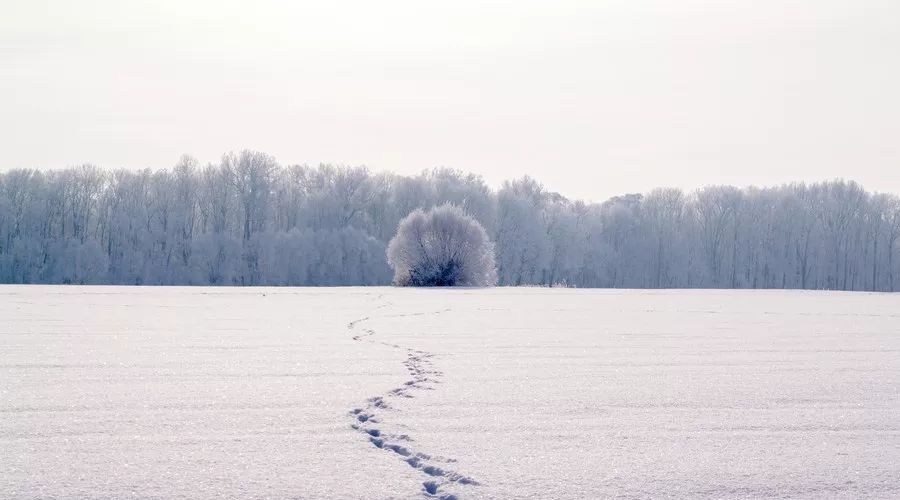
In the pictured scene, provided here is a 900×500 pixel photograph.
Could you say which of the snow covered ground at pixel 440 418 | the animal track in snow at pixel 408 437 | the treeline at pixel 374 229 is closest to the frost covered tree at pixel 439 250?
the treeline at pixel 374 229

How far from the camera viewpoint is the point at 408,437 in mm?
3379

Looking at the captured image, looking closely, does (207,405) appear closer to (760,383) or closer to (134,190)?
(760,383)

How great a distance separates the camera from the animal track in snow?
2.81m

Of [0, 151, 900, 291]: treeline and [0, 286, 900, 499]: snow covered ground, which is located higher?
[0, 151, 900, 291]: treeline

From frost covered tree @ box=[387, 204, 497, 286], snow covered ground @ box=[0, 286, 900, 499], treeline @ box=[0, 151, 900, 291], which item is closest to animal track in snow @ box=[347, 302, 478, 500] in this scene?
snow covered ground @ box=[0, 286, 900, 499]

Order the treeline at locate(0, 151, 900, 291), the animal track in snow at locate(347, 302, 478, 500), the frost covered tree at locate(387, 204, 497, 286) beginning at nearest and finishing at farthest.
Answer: the animal track in snow at locate(347, 302, 478, 500) → the frost covered tree at locate(387, 204, 497, 286) → the treeline at locate(0, 151, 900, 291)

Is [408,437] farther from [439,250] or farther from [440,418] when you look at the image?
[439,250]

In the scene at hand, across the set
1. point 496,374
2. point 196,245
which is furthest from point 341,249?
point 496,374

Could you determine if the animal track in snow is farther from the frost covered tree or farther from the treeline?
the treeline

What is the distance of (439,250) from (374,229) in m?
25.0

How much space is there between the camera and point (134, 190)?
53.2 m

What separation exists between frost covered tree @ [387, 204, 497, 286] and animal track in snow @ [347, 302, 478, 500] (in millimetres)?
23853

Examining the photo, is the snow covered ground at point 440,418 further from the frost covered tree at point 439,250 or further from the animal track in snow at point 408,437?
the frost covered tree at point 439,250

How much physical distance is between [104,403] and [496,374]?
2400mm
